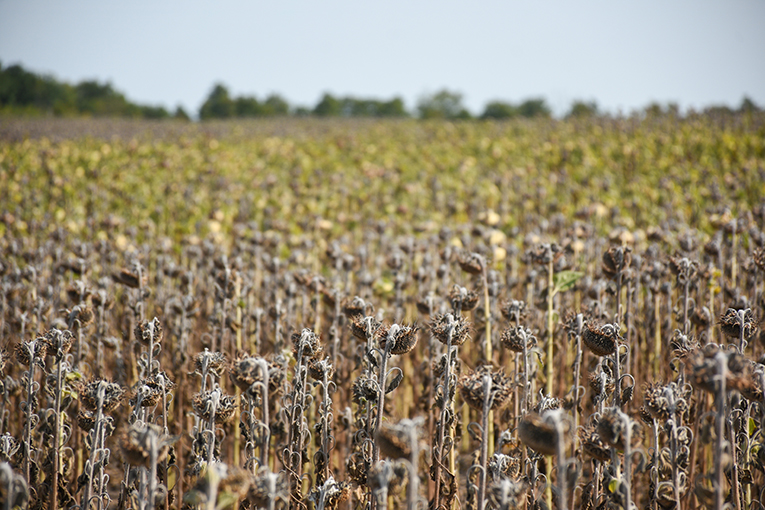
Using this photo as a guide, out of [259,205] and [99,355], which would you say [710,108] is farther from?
[99,355]

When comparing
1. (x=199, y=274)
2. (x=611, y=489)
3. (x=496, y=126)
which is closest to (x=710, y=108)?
(x=496, y=126)

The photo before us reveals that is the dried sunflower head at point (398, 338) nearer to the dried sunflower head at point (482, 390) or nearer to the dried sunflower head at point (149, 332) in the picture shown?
the dried sunflower head at point (482, 390)

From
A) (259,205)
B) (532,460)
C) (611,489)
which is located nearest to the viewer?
(611,489)

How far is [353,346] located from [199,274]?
8.87ft

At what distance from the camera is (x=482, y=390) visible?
175 centimetres

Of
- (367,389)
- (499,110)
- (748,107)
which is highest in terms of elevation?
(499,110)

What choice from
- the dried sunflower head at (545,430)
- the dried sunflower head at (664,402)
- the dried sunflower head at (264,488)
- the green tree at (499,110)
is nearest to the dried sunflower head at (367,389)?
the dried sunflower head at (264,488)

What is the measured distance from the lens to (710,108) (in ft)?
51.2

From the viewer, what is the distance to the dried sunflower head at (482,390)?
68.8 inches

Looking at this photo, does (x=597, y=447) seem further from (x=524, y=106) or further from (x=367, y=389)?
(x=524, y=106)

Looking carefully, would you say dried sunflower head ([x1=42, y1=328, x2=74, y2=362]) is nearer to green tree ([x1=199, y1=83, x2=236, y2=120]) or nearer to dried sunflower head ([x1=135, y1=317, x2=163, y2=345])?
dried sunflower head ([x1=135, y1=317, x2=163, y2=345])

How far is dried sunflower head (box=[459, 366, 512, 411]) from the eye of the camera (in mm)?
1749

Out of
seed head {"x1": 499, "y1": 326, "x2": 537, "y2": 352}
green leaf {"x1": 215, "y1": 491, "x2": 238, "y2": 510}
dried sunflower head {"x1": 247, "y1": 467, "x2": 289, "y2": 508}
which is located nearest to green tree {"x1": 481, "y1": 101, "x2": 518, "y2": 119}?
seed head {"x1": 499, "y1": 326, "x2": 537, "y2": 352}

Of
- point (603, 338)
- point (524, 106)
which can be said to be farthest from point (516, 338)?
point (524, 106)
